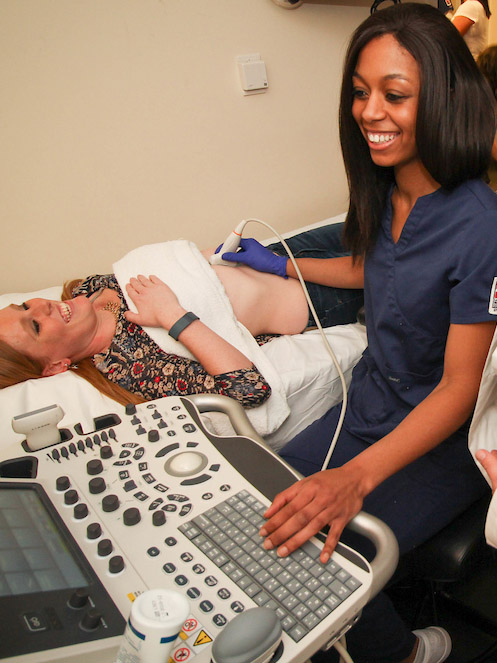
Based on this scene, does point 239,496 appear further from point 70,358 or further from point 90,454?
point 70,358

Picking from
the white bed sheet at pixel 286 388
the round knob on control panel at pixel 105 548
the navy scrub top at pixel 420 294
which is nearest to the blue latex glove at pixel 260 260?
the white bed sheet at pixel 286 388

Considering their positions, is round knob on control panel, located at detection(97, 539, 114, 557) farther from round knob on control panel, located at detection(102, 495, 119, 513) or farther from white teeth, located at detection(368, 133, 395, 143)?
white teeth, located at detection(368, 133, 395, 143)

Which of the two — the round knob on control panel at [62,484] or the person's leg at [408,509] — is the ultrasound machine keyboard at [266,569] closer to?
the round knob on control panel at [62,484]

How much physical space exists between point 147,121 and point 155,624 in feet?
5.60

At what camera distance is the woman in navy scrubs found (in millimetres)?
962

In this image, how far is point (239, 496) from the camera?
78cm

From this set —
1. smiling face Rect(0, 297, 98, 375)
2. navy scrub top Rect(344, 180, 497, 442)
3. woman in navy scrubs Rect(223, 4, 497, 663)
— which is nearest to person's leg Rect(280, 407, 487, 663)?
woman in navy scrubs Rect(223, 4, 497, 663)

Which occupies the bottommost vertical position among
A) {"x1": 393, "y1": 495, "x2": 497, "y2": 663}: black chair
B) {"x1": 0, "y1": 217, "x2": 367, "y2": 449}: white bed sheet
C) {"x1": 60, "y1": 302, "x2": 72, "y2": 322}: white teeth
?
{"x1": 393, "y1": 495, "x2": 497, "y2": 663}: black chair

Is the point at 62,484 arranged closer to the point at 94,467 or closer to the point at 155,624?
the point at 94,467

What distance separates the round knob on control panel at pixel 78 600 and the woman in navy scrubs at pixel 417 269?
1.17 feet

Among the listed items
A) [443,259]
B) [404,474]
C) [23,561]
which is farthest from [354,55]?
[23,561]

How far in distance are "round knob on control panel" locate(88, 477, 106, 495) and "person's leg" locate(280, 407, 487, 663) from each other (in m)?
0.50

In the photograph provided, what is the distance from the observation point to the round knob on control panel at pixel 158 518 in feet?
2.39

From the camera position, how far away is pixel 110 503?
751mm
